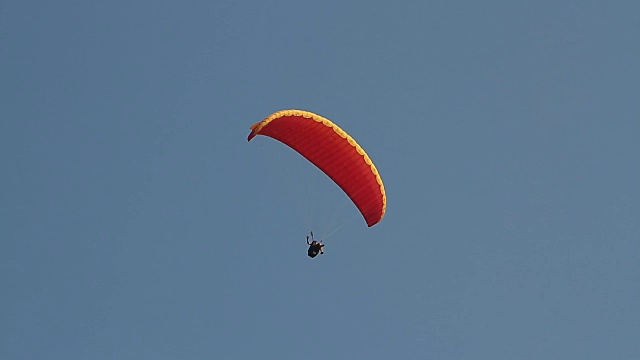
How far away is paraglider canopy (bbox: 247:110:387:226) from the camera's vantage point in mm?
46500

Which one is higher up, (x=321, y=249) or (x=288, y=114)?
(x=288, y=114)

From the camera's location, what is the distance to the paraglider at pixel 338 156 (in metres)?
46.5

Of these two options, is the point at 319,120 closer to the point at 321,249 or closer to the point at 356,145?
the point at 356,145

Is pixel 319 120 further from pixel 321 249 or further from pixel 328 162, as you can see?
pixel 321 249

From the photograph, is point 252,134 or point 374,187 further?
point 374,187

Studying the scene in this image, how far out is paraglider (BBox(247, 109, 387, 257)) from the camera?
46500 millimetres

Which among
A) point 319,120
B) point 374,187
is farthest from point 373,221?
point 319,120

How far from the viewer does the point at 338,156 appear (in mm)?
47250

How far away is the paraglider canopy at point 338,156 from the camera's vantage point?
46.5 m

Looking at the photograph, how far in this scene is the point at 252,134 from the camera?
146 ft

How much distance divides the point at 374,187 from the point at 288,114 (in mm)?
4793

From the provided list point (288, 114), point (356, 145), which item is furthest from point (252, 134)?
point (356, 145)

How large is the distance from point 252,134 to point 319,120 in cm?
305

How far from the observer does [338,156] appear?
47.2 meters
